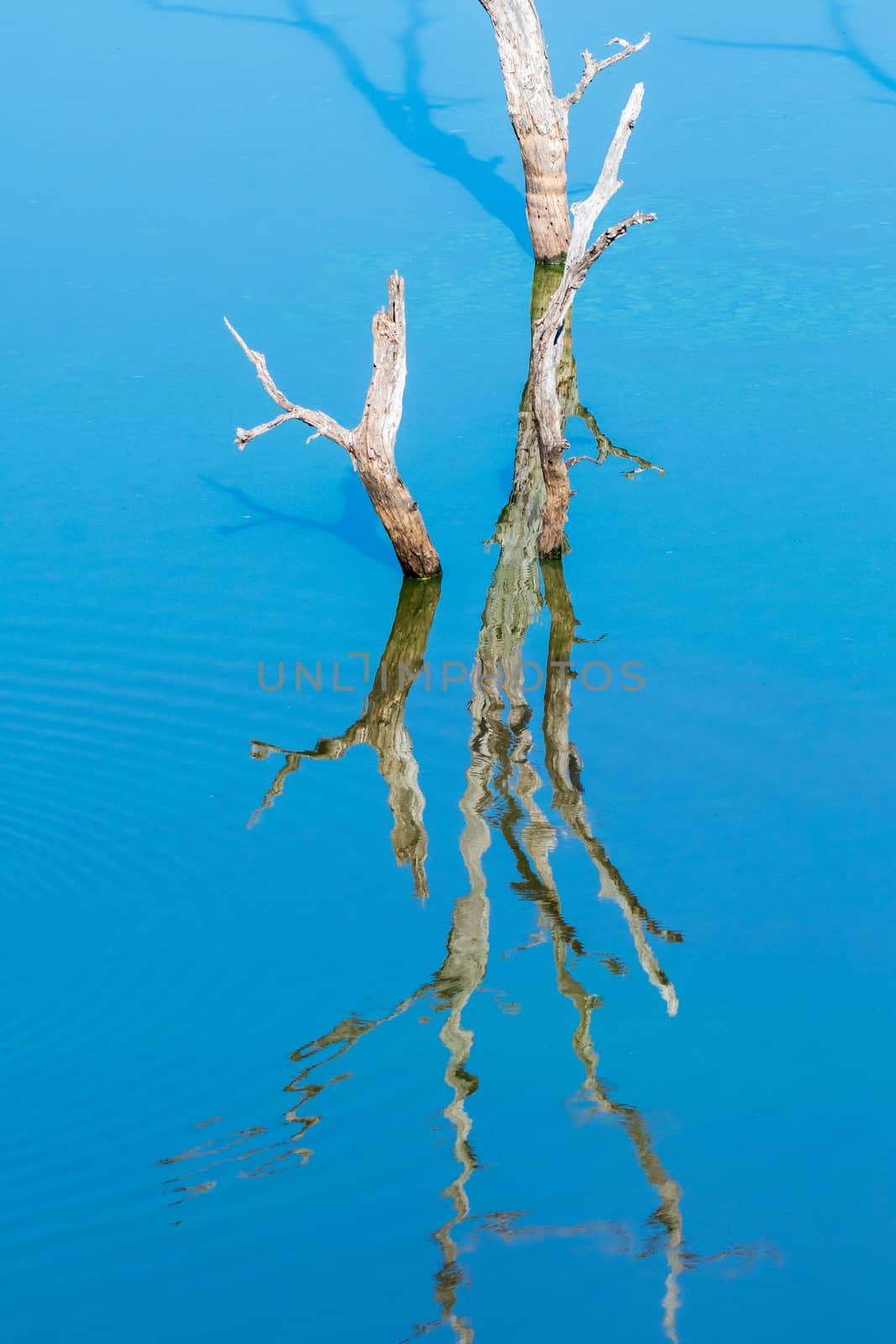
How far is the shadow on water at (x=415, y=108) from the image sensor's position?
33.1ft

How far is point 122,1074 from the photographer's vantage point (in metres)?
3.84

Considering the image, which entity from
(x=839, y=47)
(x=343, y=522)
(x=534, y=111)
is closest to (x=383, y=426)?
(x=343, y=522)

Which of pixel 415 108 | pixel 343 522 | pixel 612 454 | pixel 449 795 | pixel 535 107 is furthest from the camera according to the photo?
pixel 415 108

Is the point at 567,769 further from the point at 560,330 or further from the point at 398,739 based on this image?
the point at 560,330

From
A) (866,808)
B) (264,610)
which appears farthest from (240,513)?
(866,808)

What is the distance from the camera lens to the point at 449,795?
16.3ft

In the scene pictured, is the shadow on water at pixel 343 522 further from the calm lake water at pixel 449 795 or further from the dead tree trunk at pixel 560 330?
the dead tree trunk at pixel 560 330

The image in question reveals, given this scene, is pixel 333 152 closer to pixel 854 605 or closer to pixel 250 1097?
pixel 854 605

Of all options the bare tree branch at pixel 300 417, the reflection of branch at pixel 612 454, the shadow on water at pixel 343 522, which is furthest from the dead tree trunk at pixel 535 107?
the bare tree branch at pixel 300 417

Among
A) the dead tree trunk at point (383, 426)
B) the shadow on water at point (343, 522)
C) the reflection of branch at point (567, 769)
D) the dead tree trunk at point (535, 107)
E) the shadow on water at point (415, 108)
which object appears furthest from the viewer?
the shadow on water at point (415, 108)

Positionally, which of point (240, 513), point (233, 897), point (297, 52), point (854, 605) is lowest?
point (233, 897)

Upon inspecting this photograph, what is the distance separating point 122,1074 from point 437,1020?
2.84 feet

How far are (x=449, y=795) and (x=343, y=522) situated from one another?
6.90 ft

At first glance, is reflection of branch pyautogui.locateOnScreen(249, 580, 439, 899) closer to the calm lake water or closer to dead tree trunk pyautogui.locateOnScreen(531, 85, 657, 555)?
the calm lake water
